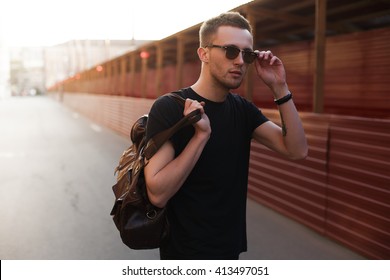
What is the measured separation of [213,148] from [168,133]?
243 millimetres

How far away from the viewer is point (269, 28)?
11.2 m

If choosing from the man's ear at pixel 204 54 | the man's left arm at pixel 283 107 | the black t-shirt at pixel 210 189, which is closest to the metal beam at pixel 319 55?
the man's left arm at pixel 283 107

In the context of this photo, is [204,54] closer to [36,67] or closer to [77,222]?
[77,222]

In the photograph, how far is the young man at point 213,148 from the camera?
187cm

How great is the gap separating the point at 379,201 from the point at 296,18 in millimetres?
4747

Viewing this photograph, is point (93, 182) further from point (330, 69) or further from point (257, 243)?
point (330, 69)

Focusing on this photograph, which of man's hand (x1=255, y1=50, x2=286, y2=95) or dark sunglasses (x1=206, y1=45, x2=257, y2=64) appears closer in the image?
dark sunglasses (x1=206, y1=45, x2=257, y2=64)

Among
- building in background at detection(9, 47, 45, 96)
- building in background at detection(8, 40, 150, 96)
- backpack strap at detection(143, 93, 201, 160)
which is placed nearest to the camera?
backpack strap at detection(143, 93, 201, 160)

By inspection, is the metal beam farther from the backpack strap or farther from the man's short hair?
the backpack strap

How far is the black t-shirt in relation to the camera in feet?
6.47

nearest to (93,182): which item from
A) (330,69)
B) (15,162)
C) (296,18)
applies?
(15,162)

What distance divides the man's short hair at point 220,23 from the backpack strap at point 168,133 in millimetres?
302

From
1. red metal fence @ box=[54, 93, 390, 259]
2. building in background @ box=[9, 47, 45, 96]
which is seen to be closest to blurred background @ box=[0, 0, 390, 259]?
red metal fence @ box=[54, 93, 390, 259]

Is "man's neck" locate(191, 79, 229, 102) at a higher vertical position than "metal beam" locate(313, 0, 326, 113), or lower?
lower
